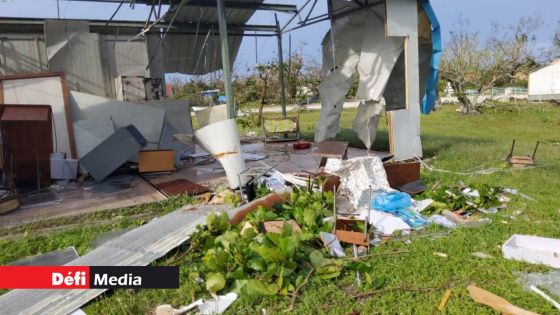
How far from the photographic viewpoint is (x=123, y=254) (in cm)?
344

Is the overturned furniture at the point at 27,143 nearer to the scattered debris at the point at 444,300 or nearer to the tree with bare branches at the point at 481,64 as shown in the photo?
the scattered debris at the point at 444,300

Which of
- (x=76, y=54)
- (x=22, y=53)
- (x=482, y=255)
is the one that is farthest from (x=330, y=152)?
(x=22, y=53)

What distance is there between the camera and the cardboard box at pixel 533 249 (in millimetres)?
3182

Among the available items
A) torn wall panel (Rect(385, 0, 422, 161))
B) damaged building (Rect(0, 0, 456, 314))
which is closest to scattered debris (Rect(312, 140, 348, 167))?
damaged building (Rect(0, 0, 456, 314))

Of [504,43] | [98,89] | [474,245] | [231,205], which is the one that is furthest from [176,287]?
[504,43]

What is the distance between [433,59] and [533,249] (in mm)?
Answer: 5325

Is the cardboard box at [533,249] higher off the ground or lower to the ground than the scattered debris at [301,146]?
lower

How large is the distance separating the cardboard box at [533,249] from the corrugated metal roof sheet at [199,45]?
27.5 ft

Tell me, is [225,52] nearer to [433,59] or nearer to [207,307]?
[207,307]

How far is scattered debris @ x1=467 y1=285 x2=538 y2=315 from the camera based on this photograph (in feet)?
8.14

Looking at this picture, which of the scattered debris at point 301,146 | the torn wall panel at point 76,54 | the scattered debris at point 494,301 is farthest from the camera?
the scattered debris at point 301,146

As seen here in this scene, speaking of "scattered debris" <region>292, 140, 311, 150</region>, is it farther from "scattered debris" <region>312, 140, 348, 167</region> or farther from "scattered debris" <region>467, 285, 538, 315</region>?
"scattered debris" <region>467, 285, 538, 315</region>

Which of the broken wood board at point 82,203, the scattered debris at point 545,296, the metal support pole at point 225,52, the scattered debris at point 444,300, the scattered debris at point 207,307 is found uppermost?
the metal support pole at point 225,52

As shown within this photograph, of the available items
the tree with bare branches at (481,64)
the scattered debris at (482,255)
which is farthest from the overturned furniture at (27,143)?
the tree with bare branches at (481,64)
